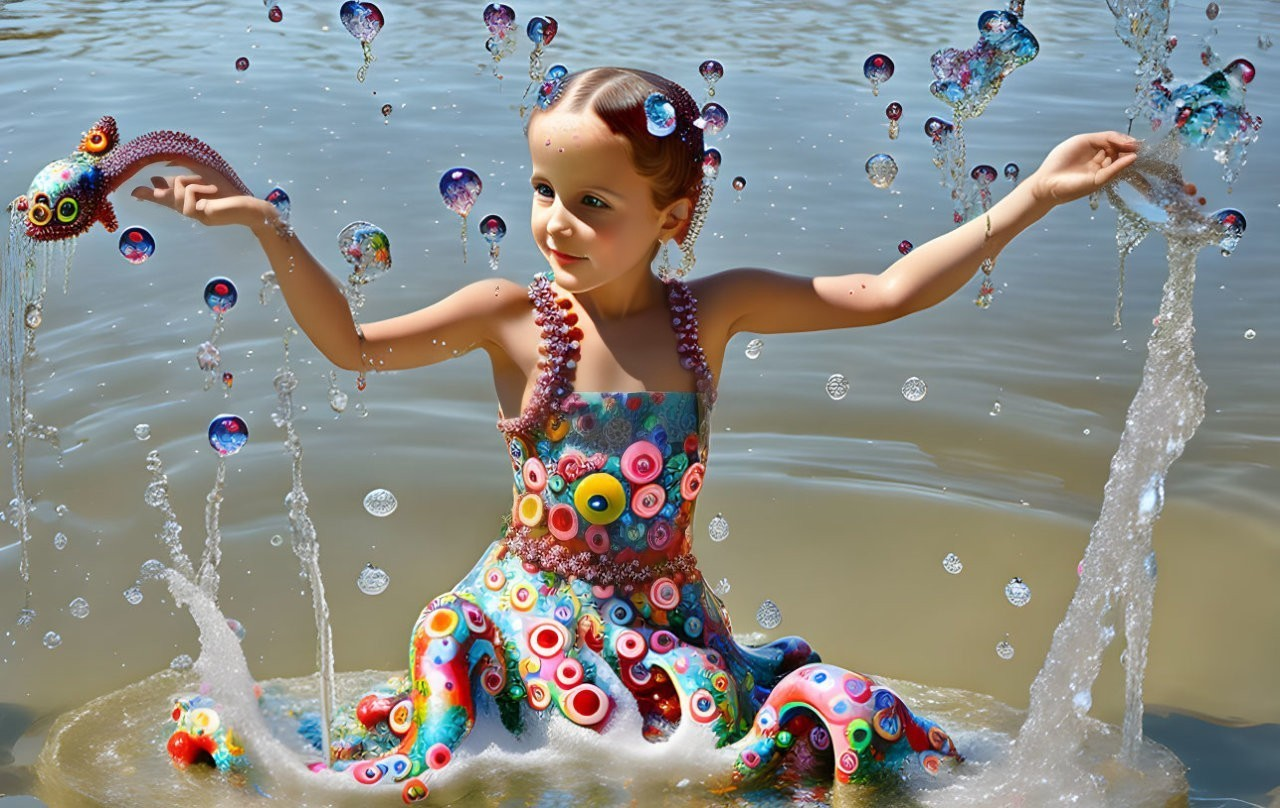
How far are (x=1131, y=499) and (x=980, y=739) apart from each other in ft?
1.69

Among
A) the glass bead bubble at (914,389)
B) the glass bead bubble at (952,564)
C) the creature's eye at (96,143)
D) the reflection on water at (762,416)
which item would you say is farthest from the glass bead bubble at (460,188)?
the glass bead bubble at (914,389)

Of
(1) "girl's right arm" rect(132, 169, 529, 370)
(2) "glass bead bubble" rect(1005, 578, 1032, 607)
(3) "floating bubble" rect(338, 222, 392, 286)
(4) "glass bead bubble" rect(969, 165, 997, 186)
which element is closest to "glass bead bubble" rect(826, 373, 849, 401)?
(2) "glass bead bubble" rect(1005, 578, 1032, 607)

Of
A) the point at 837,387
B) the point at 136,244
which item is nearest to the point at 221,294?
the point at 136,244

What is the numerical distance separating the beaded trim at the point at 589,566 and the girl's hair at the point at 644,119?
1.98ft

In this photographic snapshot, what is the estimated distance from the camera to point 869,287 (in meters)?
2.85

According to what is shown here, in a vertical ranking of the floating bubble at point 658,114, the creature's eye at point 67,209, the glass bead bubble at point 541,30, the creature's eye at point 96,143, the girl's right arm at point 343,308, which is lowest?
the girl's right arm at point 343,308

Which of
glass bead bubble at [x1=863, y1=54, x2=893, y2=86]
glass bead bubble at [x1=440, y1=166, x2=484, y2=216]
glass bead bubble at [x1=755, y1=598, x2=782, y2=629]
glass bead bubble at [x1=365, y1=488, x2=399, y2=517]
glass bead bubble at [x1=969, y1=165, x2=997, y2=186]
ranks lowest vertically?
glass bead bubble at [x1=755, y1=598, x2=782, y2=629]

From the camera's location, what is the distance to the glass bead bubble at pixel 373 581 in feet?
11.2

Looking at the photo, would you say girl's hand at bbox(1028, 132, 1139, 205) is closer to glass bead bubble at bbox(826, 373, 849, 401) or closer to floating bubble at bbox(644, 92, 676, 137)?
floating bubble at bbox(644, 92, 676, 137)

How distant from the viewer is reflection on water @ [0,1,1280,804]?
341cm

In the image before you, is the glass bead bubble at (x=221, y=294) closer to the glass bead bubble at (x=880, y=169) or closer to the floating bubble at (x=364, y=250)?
the floating bubble at (x=364, y=250)

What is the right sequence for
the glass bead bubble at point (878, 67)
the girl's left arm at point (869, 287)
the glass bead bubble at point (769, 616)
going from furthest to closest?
the glass bead bubble at point (769, 616) < the glass bead bubble at point (878, 67) < the girl's left arm at point (869, 287)

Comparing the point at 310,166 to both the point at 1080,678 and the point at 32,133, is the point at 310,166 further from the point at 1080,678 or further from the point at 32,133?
the point at 1080,678

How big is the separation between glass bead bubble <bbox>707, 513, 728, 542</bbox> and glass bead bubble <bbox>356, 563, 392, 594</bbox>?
0.76 metres
